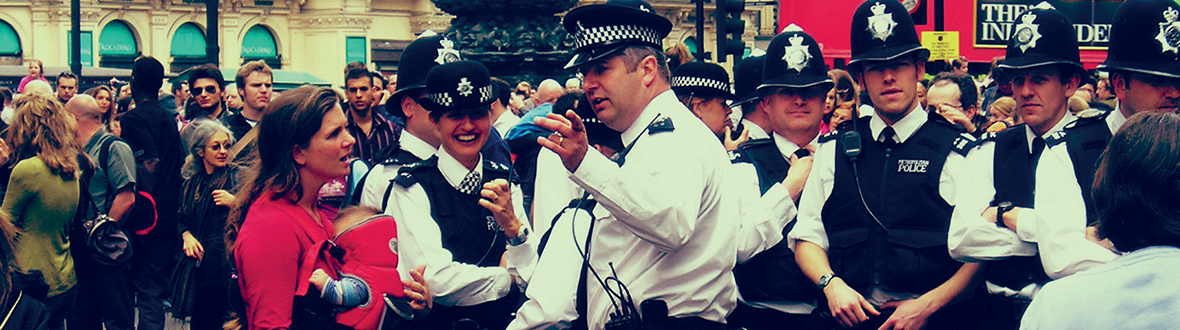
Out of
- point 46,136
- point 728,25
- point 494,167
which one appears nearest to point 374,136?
point 46,136

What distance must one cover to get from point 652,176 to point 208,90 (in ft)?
20.5

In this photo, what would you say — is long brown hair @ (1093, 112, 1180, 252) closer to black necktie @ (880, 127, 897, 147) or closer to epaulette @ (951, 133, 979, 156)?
epaulette @ (951, 133, 979, 156)

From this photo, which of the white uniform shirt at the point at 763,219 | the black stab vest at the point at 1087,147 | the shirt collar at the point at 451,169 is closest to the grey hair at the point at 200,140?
the shirt collar at the point at 451,169

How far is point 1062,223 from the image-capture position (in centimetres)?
375

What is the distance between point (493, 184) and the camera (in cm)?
411

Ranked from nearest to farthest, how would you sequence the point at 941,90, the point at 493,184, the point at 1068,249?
1. the point at 1068,249
2. the point at 493,184
3. the point at 941,90

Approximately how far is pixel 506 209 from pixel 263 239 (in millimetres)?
1071

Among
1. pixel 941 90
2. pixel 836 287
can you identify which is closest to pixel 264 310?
pixel 836 287

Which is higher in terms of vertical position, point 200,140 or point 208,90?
point 208,90

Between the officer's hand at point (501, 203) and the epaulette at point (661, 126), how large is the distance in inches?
27.7

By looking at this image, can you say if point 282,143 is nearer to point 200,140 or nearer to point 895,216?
point 895,216

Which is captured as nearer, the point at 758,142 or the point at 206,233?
the point at 758,142

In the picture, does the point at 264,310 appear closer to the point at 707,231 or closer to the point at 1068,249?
the point at 707,231

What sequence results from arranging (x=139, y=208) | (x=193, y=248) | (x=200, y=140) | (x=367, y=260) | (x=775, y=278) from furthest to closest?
1. (x=139, y=208)
2. (x=200, y=140)
3. (x=193, y=248)
4. (x=775, y=278)
5. (x=367, y=260)
